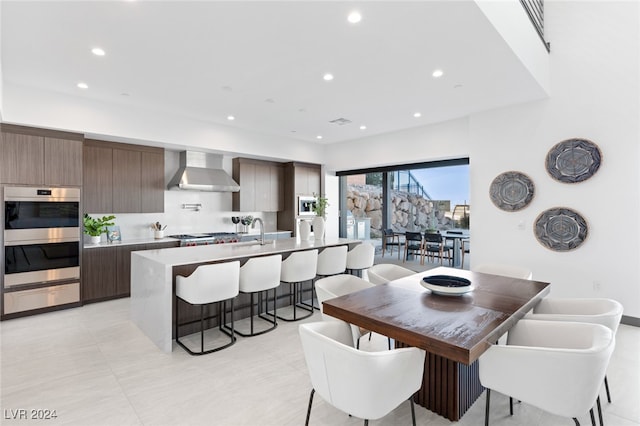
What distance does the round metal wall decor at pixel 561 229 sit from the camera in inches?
161

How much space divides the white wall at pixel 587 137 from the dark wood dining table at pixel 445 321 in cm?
203

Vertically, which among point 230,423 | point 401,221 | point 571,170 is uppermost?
point 571,170

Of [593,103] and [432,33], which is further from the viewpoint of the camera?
[593,103]

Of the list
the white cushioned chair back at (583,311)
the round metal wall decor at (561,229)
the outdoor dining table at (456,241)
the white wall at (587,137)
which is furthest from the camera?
the outdoor dining table at (456,241)

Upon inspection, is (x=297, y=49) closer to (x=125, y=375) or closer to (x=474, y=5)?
(x=474, y=5)

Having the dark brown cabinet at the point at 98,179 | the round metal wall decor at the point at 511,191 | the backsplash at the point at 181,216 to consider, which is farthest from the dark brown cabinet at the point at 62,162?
the round metal wall decor at the point at 511,191

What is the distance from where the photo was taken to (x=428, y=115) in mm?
5121

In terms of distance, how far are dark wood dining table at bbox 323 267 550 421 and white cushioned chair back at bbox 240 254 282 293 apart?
136cm

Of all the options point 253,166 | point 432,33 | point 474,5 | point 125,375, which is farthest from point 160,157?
point 474,5

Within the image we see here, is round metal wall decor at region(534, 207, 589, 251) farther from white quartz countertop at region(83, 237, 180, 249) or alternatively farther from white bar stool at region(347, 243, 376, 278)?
white quartz countertop at region(83, 237, 180, 249)

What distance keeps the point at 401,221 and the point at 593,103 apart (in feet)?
12.6

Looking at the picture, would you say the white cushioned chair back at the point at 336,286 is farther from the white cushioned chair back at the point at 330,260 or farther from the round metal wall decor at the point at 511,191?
the round metal wall decor at the point at 511,191

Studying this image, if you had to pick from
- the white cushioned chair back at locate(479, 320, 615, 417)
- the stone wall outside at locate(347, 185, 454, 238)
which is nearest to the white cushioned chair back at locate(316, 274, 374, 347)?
the white cushioned chair back at locate(479, 320, 615, 417)

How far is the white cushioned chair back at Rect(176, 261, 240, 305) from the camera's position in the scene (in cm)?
304
